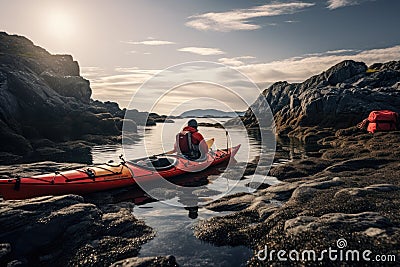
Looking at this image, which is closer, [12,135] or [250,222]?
[250,222]

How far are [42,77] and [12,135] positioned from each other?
2840 cm

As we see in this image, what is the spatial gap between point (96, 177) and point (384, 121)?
2652 centimetres

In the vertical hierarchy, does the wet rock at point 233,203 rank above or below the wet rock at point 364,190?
below

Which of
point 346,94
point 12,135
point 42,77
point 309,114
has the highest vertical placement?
point 42,77

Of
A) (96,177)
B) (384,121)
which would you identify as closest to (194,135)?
(96,177)

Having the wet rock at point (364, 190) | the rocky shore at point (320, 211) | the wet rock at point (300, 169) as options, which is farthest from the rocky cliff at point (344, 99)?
the wet rock at point (364, 190)

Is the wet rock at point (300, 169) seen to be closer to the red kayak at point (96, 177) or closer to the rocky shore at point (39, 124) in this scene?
the red kayak at point (96, 177)

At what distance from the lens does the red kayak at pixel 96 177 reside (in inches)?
414

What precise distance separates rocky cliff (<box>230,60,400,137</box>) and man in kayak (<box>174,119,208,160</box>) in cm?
2774

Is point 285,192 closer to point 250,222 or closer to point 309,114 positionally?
point 250,222

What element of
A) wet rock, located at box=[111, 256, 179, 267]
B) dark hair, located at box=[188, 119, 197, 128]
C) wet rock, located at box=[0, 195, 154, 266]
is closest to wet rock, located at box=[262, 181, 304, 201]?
wet rock, located at box=[0, 195, 154, 266]

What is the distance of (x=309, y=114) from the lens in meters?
43.4

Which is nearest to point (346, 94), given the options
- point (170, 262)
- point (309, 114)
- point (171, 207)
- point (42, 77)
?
point (309, 114)

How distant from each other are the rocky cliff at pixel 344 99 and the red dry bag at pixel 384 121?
966cm
